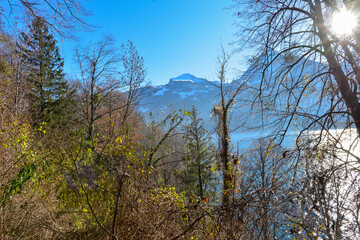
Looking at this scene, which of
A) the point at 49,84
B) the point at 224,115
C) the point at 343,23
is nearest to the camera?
the point at 343,23

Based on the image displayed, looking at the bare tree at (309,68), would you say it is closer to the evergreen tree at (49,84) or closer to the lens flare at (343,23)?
the lens flare at (343,23)

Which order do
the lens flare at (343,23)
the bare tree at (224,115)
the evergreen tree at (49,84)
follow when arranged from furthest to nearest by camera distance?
1. the evergreen tree at (49,84)
2. the bare tree at (224,115)
3. the lens flare at (343,23)

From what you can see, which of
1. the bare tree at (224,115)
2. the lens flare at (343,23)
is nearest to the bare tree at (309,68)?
the lens flare at (343,23)

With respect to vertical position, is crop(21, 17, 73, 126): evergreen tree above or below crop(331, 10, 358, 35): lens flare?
above

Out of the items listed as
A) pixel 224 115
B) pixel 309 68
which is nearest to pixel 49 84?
pixel 224 115

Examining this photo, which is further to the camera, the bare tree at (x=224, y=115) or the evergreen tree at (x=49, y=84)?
the evergreen tree at (x=49, y=84)

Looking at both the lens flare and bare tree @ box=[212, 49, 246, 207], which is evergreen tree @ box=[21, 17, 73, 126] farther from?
the lens flare

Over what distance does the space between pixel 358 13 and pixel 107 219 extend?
224 inches

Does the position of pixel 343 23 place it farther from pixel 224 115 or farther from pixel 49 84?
pixel 49 84

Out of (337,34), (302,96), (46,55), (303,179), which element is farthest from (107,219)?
(46,55)

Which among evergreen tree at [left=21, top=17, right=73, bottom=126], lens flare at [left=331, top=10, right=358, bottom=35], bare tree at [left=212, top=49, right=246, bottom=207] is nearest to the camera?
lens flare at [left=331, top=10, right=358, bottom=35]

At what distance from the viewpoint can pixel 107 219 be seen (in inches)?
130

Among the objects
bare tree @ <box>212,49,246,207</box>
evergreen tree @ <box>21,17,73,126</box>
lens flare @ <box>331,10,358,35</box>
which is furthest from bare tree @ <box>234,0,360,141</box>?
evergreen tree @ <box>21,17,73,126</box>

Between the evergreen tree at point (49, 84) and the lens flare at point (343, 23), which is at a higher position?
the evergreen tree at point (49, 84)
